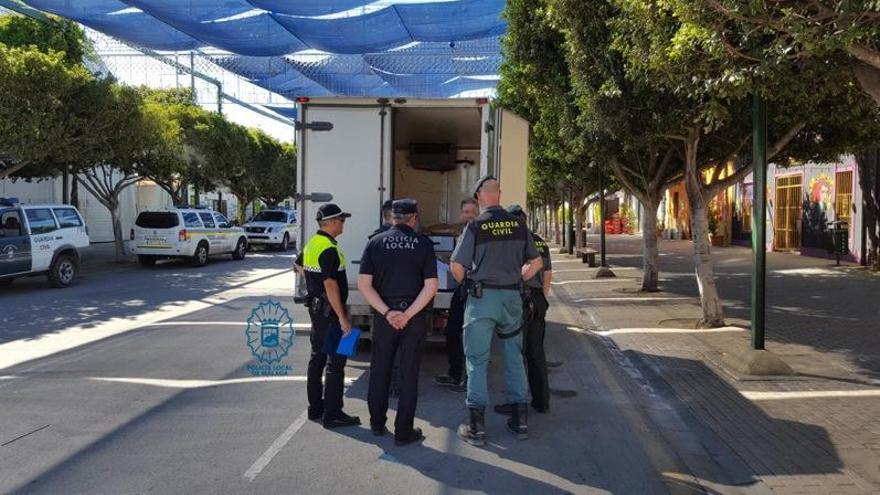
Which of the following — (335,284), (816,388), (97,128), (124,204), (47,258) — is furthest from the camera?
(124,204)

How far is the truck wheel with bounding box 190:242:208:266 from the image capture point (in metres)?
21.1

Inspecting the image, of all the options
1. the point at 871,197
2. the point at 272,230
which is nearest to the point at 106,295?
the point at 272,230

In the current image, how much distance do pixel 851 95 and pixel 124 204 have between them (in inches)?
1405

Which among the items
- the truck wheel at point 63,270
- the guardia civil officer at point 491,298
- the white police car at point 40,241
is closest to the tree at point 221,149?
the white police car at point 40,241

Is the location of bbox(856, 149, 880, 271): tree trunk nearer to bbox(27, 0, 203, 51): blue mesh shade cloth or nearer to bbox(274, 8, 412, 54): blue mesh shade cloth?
bbox(274, 8, 412, 54): blue mesh shade cloth

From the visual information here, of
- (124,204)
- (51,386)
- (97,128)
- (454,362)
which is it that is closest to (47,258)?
(97,128)

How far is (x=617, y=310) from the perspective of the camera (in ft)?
40.7

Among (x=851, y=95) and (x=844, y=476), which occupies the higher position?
(x=851, y=95)

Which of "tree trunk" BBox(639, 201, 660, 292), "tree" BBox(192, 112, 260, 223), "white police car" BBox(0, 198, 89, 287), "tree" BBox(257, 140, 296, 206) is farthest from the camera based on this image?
"tree" BBox(257, 140, 296, 206)

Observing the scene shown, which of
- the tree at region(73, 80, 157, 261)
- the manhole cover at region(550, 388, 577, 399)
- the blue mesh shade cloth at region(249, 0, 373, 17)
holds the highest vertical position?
the blue mesh shade cloth at region(249, 0, 373, 17)

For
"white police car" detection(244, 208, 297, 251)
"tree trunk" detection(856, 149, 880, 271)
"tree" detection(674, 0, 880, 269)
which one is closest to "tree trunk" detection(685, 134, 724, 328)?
"tree" detection(674, 0, 880, 269)

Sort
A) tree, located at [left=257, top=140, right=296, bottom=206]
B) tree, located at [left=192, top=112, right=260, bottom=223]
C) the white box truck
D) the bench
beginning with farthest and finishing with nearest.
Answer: tree, located at [left=257, top=140, right=296, bottom=206]
tree, located at [left=192, top=112, right=260, bottom=223]
the bench
the white box truck

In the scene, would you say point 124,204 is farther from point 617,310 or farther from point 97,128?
point 617,310

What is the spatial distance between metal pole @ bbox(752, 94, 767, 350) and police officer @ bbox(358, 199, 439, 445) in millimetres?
3946
